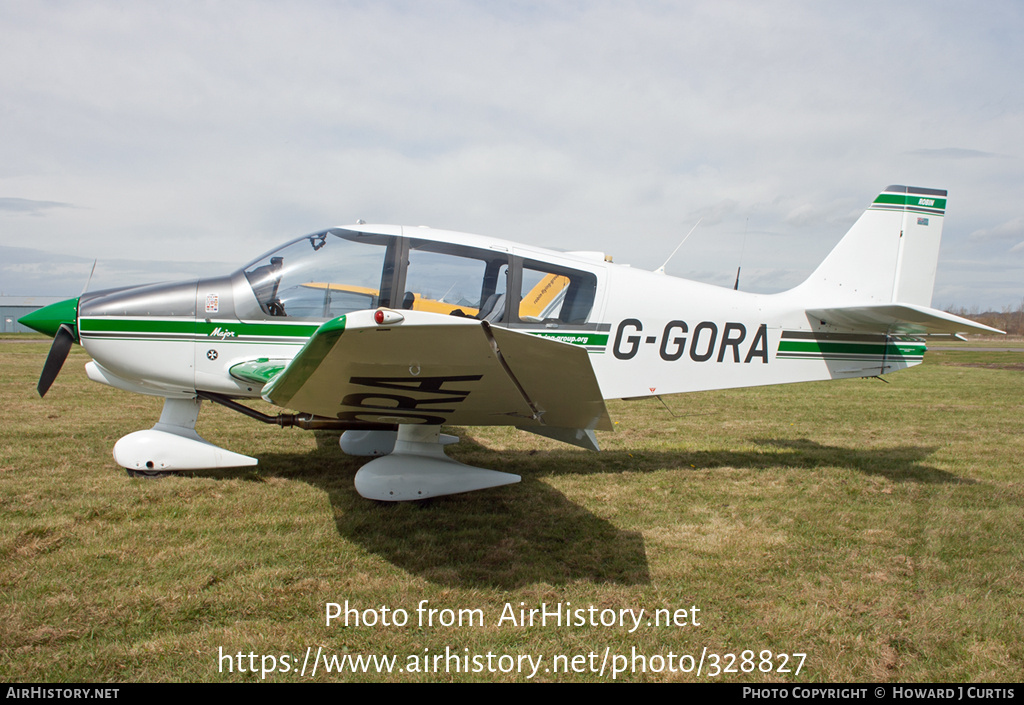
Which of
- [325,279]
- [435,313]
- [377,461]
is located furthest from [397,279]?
[377,461]

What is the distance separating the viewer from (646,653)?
262cm

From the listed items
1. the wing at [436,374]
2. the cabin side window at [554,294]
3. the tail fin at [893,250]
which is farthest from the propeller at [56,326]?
the tail fin at [893,250]

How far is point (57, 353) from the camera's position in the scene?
468 centimetres

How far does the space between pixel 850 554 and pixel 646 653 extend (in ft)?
6.44

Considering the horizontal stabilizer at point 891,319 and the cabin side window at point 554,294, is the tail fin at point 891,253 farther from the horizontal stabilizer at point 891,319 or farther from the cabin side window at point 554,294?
the cabin side window at point 554,294

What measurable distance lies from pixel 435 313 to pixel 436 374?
0.85 meters

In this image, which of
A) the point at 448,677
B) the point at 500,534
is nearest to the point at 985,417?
the point at 500,534

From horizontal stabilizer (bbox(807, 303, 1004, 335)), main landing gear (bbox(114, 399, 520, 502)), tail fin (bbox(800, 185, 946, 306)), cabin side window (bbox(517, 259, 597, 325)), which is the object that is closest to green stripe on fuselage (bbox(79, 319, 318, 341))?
main landing gear (bbox(114, 399, 520, 502))

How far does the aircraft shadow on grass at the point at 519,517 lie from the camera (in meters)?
3.42

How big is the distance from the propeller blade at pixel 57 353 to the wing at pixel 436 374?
2595 mm

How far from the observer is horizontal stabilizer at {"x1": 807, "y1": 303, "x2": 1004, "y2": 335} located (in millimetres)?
4965

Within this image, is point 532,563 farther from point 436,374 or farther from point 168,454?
point 168,454
